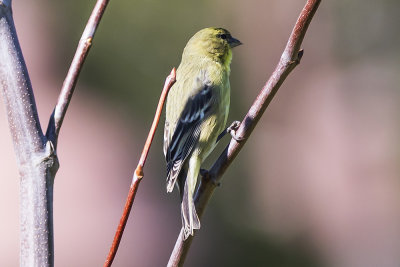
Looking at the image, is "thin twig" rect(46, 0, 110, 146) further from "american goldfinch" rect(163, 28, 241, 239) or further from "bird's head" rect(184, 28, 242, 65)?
"bird's head" rect(184, 28, 242, 65)

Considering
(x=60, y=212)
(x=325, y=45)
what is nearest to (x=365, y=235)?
(x=325, y=45)

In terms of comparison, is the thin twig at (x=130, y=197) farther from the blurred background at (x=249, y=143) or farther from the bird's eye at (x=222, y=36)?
the blurred background at (x=249, y=143)

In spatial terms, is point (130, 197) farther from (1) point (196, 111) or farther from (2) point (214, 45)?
(2) point (214, 45)

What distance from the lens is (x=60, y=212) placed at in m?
5.49

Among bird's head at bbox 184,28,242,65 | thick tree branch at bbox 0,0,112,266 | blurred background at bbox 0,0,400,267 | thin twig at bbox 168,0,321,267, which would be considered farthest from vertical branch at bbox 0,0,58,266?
blurred background at bbox 0,0,400,267

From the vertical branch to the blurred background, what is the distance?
444cm

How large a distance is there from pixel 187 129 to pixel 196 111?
12 centimetres

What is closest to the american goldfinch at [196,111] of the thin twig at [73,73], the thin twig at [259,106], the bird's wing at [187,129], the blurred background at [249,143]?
the bird's wing at [187,129]

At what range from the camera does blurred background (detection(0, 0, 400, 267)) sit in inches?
226

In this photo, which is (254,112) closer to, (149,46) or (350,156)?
(149,46)

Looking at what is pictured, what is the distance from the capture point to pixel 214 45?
334 cm

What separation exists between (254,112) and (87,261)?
14.5 feet

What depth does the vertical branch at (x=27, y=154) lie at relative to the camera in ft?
3.56

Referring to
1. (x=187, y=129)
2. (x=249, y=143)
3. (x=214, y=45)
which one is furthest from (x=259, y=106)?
(x=249, y=143)
